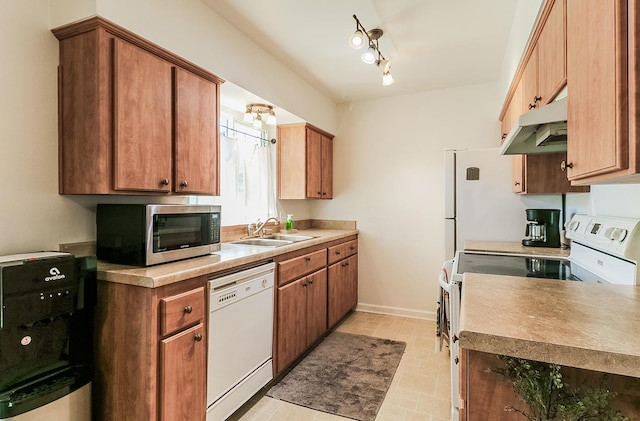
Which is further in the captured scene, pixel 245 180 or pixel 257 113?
pixel 245 180

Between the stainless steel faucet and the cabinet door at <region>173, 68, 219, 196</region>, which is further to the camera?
the stainless steel faucet

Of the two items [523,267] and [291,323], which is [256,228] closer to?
[291,323]

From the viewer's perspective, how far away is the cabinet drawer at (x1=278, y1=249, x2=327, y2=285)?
2367mm

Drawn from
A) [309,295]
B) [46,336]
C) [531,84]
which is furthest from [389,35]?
[46,336]

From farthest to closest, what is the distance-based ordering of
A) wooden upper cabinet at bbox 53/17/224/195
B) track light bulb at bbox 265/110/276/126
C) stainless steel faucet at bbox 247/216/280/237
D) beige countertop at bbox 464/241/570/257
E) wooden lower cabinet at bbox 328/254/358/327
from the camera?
Answer: 1. wooden lower cabinet at bbox 328/254/358/327
2. stainless steel faucet at bbox 247/216/280/237
3. track light bulb at bbox 265/110/276/126
4. beige countertop at bbox 464/241/570/257
5. wooden upper cabinet at bbox 53/17/224/195

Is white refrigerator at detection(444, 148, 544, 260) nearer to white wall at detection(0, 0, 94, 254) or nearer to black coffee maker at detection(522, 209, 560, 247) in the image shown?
black coffee maker at detection(522, 209, 560, 247)

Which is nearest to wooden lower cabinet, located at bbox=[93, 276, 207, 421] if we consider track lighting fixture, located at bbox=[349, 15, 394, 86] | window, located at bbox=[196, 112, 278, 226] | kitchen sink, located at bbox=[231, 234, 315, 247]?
window, located at bbox=[196, 112, 278, 226]

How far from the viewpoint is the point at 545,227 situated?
2547 mm

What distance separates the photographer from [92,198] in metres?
1.80

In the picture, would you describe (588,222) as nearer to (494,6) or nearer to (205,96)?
(494,6)

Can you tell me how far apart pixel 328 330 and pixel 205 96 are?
2344mm

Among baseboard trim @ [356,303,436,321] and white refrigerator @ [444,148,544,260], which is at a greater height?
white refrigerator @ [444,148,544,260]

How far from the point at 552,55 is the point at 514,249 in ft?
4.49

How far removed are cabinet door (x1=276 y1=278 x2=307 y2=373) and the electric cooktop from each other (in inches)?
47.5
